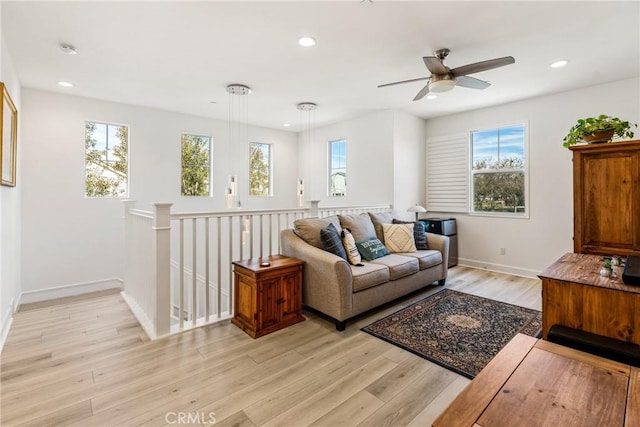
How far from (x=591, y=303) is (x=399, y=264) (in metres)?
1.84

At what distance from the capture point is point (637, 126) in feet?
12.1

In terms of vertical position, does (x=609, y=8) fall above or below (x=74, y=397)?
above

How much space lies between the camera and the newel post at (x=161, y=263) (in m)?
2.68

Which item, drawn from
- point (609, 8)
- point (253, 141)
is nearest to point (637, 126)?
point (609, 8)

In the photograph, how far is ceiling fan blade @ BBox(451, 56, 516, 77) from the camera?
2.53 metres

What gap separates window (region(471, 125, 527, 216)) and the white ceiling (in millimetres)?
679

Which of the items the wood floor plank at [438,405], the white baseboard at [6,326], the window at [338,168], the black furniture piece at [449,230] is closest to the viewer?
the wood floor plank at [438,405]

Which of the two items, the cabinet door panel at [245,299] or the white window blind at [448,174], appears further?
the white window blind at [448,174]

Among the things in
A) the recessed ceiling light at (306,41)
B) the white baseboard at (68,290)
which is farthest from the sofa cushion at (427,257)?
the white baseboard at (68,290)

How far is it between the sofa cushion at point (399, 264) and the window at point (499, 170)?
2.30 meters

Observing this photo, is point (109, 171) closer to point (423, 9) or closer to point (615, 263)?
point (423, 9)

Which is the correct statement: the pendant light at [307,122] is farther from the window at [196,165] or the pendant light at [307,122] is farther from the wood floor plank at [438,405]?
the wood floor plank at [438,405]

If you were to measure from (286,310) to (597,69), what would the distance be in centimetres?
436

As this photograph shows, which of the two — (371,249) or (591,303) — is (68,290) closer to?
(371,249)
